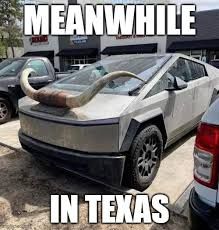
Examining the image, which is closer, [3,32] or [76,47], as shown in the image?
[76,47]

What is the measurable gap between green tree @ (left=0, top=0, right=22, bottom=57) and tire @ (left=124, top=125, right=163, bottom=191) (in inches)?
1509

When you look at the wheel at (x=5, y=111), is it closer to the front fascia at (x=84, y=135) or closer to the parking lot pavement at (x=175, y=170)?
the parking lot pavement at (x=175, y=170)

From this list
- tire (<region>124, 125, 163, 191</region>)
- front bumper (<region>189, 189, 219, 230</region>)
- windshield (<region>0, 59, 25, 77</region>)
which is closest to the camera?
front bumper (<region>189, 189, 219, 230</region>)

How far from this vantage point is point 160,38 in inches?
1056

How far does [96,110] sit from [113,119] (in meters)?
0.27

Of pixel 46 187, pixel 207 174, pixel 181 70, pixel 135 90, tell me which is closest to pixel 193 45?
pixel 181 70

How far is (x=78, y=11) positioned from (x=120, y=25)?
1386 millimetres

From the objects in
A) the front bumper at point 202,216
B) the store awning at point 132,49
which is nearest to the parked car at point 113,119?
the front bumper at point 202,216

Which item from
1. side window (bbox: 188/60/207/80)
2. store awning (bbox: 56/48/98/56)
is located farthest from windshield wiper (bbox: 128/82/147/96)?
store awning (bbox: 56/48/98/56)

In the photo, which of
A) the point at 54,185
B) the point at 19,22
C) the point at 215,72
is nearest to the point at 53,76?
the point at 215,72

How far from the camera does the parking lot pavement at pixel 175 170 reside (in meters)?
3.71

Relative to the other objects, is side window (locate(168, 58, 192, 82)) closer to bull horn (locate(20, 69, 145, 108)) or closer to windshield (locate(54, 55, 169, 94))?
windshield (locate(54, 55, 169, 94))

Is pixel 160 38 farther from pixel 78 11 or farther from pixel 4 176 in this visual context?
pixel 4 176

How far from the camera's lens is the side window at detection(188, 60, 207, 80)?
201 inches
